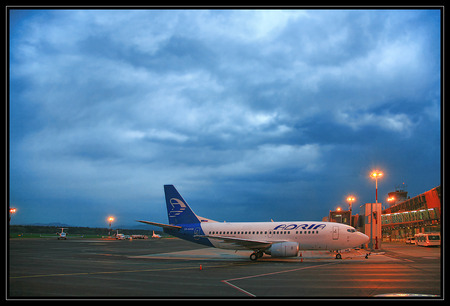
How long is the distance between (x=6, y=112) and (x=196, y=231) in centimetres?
2575

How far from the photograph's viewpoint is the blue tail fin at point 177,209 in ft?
111

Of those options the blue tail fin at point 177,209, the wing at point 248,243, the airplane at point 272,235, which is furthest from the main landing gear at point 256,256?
the blue tail fin at point 177,209

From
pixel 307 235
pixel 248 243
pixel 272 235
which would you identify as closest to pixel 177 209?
pixel 248 243

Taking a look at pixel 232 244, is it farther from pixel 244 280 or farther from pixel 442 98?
pixel 442 98

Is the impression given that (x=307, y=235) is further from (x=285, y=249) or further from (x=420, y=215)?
(x=420, y=215)

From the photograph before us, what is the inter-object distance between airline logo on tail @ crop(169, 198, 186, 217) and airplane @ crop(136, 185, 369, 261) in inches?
30.9

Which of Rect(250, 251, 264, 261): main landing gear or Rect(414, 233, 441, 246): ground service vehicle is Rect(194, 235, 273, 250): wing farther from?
Rect(414, 233, 441, 246): ground service vehicle

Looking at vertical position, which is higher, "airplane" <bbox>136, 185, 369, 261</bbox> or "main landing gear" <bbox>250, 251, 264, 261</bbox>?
"airplane" <bbox>136, 185, 369, 261</bbox>

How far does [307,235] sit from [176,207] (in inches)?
523

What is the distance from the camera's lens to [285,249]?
Result: 2839 centimetres

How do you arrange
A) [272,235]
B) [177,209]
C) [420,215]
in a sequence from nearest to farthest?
[272,235]
[177,209]
[420,215]

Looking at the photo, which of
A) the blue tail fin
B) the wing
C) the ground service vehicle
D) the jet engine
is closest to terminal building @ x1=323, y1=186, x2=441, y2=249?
the ground service vehicle

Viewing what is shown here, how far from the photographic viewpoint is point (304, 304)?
377 inches

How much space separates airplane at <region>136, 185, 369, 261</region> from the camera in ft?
95.4
